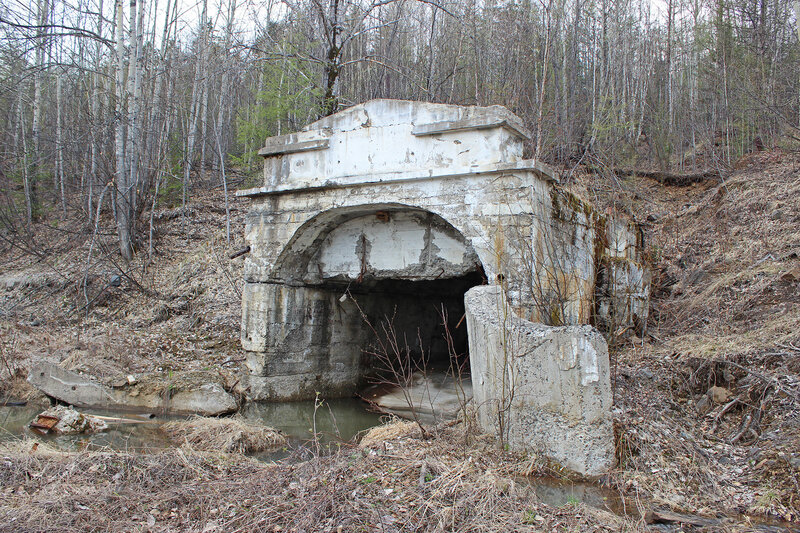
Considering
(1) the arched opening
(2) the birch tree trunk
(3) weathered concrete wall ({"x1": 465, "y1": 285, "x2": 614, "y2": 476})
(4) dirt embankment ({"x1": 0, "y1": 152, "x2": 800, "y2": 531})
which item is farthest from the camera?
(2) the birch tree trunk

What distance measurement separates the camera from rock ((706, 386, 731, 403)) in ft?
19.0

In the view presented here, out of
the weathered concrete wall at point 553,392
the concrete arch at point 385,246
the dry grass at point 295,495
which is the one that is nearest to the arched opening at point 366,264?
the concrete arch at point 385,246

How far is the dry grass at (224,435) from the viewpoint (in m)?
6.58

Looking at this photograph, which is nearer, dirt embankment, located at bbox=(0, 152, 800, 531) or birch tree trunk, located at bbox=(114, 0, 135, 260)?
dirt embankment, located at bbox=(0, 152, 800, 531)

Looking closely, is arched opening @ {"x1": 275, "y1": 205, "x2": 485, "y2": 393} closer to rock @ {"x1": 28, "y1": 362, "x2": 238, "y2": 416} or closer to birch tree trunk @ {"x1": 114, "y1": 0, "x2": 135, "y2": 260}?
rock @ {"x1": 28, "y1": 362, "x2": 238, "y2": 416}

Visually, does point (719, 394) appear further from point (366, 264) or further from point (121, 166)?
point (121, 166)

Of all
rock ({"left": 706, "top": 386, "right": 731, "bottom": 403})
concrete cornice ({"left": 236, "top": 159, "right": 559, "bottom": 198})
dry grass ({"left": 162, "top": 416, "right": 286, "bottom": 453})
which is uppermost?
concrete cornice ({"left": 236, "top": 159, "right": 559, "bottom": 198})

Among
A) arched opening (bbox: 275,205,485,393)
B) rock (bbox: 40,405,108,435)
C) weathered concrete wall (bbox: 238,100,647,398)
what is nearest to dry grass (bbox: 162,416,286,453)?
rock (bbox: 40,405,108,435)

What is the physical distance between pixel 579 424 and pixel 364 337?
5.87m

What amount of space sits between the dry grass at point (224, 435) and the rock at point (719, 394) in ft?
15.6

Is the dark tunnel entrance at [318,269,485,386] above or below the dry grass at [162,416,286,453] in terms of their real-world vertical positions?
above

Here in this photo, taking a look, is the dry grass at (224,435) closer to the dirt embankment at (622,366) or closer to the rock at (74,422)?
the rock at (74,422)

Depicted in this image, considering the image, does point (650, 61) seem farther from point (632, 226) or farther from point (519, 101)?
point (632, 226)

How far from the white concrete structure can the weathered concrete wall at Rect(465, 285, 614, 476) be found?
1.11 m
